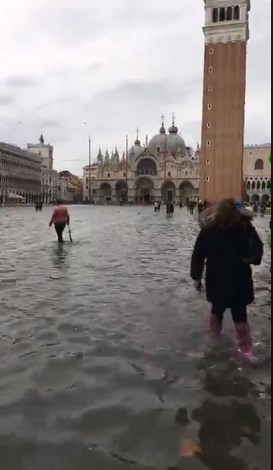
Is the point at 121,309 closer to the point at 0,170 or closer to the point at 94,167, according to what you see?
the point at 0,170

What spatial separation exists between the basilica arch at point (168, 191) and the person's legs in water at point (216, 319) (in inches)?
4906

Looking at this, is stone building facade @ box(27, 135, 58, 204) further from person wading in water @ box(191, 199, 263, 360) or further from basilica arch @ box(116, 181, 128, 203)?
person wading in water @ box(191, 199, 263, 360)

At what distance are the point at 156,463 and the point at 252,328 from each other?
3.32 metres

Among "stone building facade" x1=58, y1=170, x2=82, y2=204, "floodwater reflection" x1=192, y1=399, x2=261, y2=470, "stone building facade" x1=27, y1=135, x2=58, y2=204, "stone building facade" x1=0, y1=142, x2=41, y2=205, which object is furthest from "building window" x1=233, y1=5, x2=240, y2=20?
"stone building facade" x1=58, y1=170, x2=82, y2=204

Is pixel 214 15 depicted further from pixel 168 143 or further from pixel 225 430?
pixel 225 430

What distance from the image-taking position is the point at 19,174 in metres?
113

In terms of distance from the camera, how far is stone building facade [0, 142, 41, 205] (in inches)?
4067

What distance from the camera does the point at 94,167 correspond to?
155000 mm

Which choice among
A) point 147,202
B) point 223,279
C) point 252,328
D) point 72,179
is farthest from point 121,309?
point 72,179

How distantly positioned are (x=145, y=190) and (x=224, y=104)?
205 feet

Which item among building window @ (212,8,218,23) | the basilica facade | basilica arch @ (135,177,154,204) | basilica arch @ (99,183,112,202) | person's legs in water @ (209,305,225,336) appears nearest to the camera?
person's legs in water @ (209,305,225,336)

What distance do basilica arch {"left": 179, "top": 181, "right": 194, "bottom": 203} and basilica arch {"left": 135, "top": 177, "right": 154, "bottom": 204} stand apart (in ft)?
24.9

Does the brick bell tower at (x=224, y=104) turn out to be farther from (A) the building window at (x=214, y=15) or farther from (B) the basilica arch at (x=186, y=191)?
(B) the basilica arch at (x=186, y=191)

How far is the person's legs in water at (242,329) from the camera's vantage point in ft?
16.2
